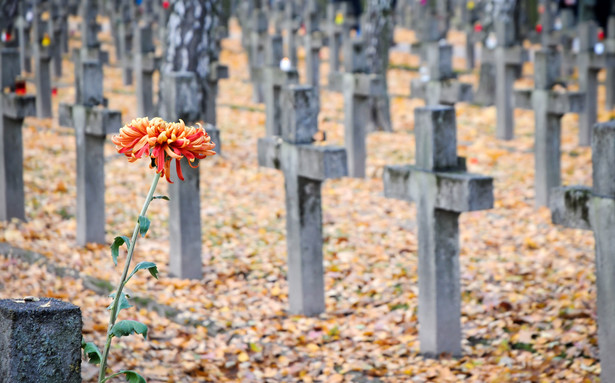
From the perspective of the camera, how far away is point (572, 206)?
535 centimetres

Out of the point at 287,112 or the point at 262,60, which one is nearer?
the point at 287,112

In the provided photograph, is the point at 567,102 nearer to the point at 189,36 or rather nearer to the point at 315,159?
the point at 315,159

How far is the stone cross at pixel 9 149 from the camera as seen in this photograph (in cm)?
834

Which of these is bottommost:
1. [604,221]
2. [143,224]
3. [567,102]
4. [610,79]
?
[604,221]

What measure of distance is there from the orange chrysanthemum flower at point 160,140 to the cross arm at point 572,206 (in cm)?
260

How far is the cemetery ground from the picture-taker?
19.6 feet

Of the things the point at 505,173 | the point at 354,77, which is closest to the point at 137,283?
the point at 354,77

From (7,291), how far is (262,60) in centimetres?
1094

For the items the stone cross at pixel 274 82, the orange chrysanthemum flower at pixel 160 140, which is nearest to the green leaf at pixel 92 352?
the orange chrysanthemum flower at pixel 160 140

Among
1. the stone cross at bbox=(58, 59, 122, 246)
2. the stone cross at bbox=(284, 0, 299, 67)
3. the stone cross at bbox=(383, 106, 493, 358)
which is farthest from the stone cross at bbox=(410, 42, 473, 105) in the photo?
the stone cross at bbox=(284, 0, 299, 67)

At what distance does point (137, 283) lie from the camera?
7441mm

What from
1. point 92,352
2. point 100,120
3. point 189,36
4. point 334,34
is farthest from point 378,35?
point 92,352

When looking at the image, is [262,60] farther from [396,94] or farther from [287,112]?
[287,112]

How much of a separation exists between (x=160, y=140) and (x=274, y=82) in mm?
8418
